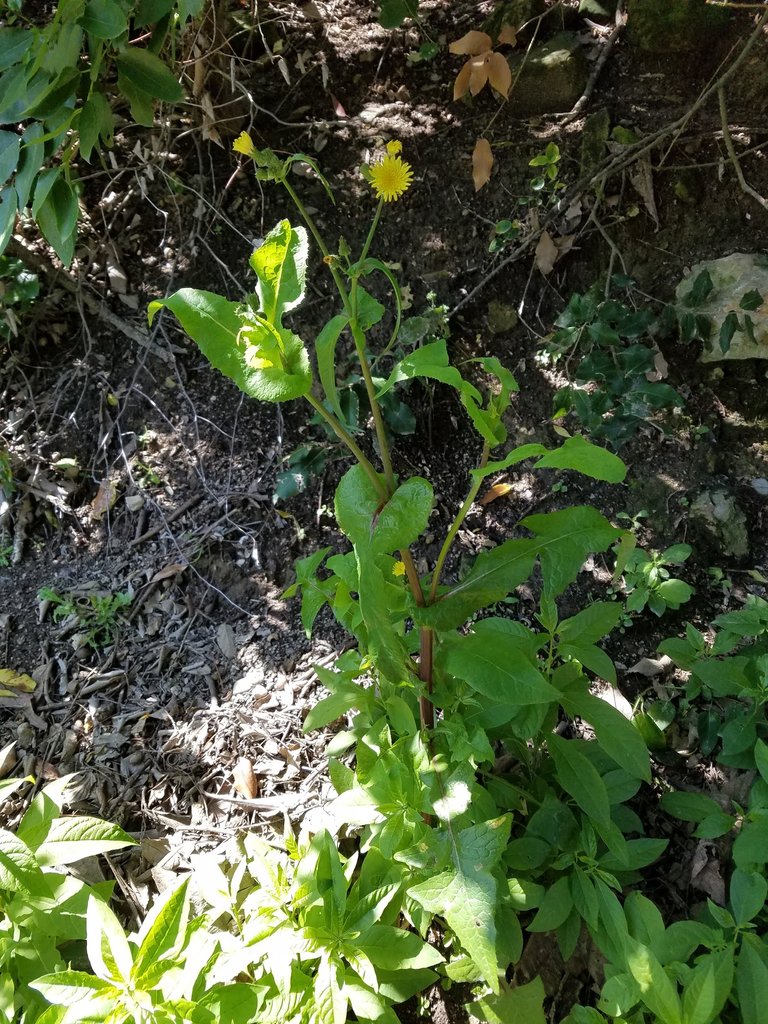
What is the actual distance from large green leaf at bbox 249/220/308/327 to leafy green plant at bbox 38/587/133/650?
169cm

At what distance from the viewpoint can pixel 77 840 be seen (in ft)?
4.99

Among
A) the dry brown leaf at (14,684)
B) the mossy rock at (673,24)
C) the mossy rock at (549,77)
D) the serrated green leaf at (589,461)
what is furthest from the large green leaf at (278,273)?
the mossy rock at (673,24)

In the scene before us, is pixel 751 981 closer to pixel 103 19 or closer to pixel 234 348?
pixel 234 348

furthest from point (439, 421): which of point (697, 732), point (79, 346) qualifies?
point (79, 346)

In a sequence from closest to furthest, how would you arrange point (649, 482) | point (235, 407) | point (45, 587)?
point (649, 482)
point (45, 587)
point (235, 407)

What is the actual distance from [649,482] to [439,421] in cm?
75

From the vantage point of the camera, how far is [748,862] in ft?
4.60

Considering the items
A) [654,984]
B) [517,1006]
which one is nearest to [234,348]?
[654,984]

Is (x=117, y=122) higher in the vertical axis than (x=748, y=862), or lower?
higher

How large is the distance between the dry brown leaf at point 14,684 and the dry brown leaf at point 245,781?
30.9 inches

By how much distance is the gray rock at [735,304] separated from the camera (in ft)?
7.47

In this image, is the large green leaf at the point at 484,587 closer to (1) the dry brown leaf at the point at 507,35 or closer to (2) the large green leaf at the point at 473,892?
(2) the large green leaf at the point at 473,892

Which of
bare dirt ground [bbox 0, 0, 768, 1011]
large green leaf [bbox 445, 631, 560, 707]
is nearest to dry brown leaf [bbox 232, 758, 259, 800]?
bare dirt ground [bbox 0, 0, 768, 1011]

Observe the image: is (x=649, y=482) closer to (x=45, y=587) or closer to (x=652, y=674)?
(x=652, y=674)
